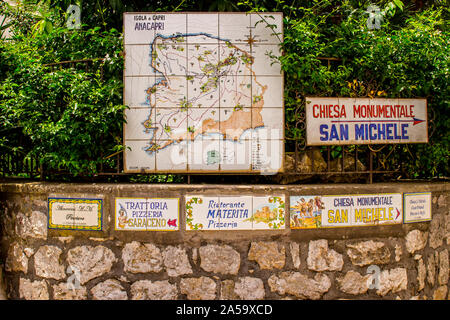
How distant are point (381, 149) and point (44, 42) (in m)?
4.14

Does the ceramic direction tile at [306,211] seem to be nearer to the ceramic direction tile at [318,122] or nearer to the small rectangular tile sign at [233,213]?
the small rectangular tile sign at [233,213]

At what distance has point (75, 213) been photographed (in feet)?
10.6

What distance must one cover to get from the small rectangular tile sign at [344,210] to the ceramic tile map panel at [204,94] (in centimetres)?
52

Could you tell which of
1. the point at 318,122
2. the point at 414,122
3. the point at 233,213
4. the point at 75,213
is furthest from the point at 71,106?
the point at 414,122

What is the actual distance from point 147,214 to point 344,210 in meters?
1.95

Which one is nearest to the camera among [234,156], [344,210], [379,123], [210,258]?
[210,258]

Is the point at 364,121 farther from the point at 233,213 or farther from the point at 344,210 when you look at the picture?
the point at 233,213

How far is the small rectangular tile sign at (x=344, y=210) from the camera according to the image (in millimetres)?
3145

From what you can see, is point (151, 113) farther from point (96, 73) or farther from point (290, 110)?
point (290, 110)

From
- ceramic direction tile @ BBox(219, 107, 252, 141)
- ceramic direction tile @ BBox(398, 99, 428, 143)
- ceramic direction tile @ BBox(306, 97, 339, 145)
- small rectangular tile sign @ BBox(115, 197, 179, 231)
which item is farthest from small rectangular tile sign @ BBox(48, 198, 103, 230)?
ceramic direction tile @ BBox(398, 99, 428, 143)

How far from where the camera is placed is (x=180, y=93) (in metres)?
3.38

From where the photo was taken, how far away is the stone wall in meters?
3.10

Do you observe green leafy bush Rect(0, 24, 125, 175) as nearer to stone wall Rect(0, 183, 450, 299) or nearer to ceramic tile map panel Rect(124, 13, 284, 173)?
ceramic tile map panel Rect(124, 13, 284, 173)

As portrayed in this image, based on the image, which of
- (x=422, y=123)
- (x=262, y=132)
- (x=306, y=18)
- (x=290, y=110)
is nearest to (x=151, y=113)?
(x=262, y=132)
